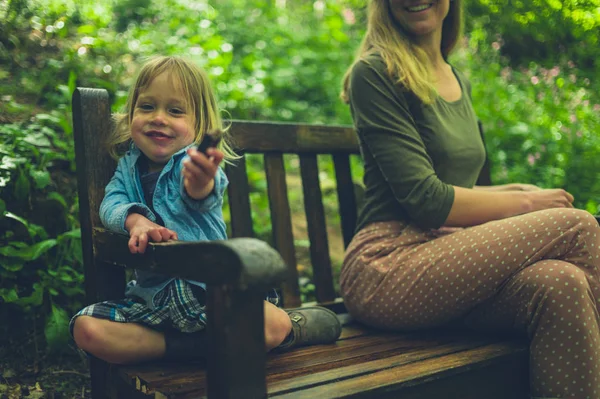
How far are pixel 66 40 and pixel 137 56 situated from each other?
0.43 meters

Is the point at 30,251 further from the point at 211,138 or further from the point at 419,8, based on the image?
the point at 419,8

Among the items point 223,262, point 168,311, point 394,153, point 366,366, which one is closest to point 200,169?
point 223,262

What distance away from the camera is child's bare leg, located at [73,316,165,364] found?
172 centimetres

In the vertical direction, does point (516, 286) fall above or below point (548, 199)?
below

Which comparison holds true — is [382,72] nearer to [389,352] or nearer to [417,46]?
[417,46]

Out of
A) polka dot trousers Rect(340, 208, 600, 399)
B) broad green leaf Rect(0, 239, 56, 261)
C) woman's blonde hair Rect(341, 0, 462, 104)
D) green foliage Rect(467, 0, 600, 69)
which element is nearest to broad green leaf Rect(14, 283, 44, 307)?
broad green leaf Rect(0, 239, 56, 261)

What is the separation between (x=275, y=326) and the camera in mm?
1904

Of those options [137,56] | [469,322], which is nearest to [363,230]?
[469,322]

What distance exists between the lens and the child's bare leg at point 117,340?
172 cm

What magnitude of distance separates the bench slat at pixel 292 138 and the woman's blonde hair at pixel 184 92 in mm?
388

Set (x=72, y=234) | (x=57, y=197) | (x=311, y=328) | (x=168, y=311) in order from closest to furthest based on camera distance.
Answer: (x=168, y=311) < (x=311, y=328) < (x=72, y=234) < (x=57, y=197)

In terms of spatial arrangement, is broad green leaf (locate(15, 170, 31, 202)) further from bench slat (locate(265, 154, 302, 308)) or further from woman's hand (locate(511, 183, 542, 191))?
woman's hand (locate(511, 183, 542, 191))

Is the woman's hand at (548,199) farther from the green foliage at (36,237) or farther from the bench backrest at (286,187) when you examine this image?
the green foliage at (36,237)

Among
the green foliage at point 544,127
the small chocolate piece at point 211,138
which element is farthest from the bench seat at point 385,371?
the green foliage at point 544,127
